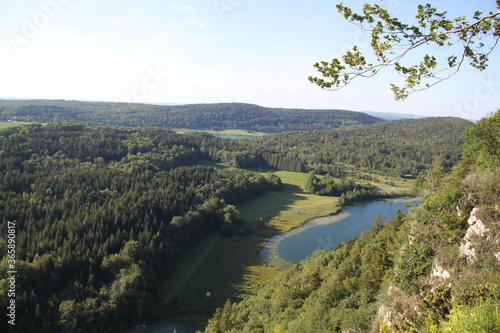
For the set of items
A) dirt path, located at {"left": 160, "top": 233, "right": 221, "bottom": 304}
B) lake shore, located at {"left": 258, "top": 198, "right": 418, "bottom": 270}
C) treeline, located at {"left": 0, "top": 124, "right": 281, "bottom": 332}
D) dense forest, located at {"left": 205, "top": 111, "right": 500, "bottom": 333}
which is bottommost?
dirt path, located at {"left": 160, "top": 233, "right": 221, "bottom": 304}

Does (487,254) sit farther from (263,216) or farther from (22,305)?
(263,216)

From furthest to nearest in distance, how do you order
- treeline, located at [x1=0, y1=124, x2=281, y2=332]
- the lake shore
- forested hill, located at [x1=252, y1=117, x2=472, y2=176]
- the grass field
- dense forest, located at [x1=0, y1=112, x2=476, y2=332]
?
1. forested hill, located at [x1=252, y1=117, x2=472, y2=176]
2. the lake shore
3. the grass field
4. dense forest, located at [x1=0, y1=112, x2=476, y2=332]
5. treeline, located at [x1=0, y1=124, x2=281, y2=332]

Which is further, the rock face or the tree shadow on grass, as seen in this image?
the tree shadow on grass

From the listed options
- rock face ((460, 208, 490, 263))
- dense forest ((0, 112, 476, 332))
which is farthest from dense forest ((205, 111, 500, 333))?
dense forest ((0, 112, 476, 332))

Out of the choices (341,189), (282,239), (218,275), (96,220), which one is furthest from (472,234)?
(341,189)

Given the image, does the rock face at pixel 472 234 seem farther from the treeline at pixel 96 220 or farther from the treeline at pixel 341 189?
the treeline at pixel 341 189

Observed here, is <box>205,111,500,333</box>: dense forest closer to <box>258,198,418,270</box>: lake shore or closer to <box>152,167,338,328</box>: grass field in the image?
<box>152,167,338,328</box>: grass field

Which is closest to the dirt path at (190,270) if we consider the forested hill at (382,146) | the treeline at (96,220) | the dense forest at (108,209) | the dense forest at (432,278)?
the dense forest at (108,209)
